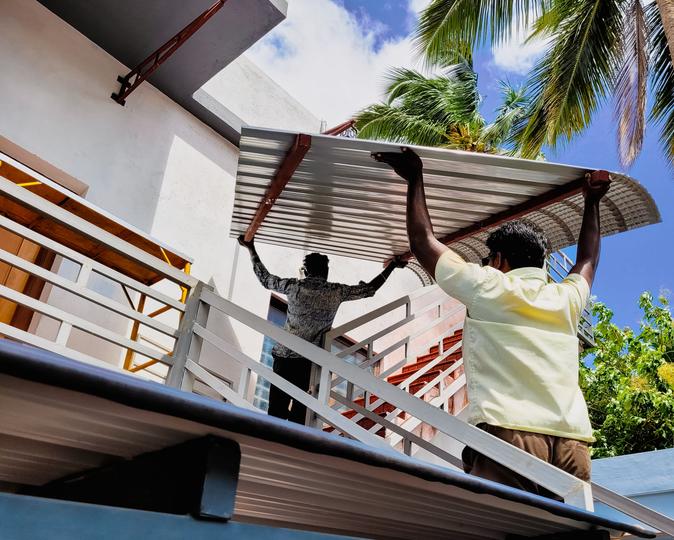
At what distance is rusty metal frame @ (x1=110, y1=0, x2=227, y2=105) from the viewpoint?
6.59 meters

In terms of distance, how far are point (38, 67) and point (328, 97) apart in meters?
7.08

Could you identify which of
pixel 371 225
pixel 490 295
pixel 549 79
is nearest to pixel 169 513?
pixel 490 295

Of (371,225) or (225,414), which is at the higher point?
(371,225)

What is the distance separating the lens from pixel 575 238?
4785 mm

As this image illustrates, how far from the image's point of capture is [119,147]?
6801mm

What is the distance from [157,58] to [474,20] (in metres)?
4.47

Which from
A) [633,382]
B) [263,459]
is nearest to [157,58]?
[263,459]

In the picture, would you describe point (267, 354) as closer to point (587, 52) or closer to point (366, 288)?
point (366, 288)

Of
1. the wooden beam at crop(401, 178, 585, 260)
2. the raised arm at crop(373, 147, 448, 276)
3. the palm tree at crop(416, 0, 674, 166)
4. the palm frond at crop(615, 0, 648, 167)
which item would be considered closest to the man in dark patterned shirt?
the wooden beam at crop(401, 178, 585, 260)

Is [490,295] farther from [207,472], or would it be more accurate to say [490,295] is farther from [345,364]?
[207,472]

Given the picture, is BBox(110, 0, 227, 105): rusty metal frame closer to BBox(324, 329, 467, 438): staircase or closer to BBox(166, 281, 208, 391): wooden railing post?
BBox(166, 281, 208, 391): wooden railing post

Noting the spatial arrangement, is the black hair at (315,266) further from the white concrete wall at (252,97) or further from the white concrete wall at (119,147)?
the white concrete wall at (252,97)

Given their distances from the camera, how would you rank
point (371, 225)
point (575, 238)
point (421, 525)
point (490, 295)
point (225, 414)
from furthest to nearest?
1. point (371, 225)
2. point (575, 238)
3. point (490, 295)
4. point (421, 525)
5. point (225, 414)

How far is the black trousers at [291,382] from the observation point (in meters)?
4.96
